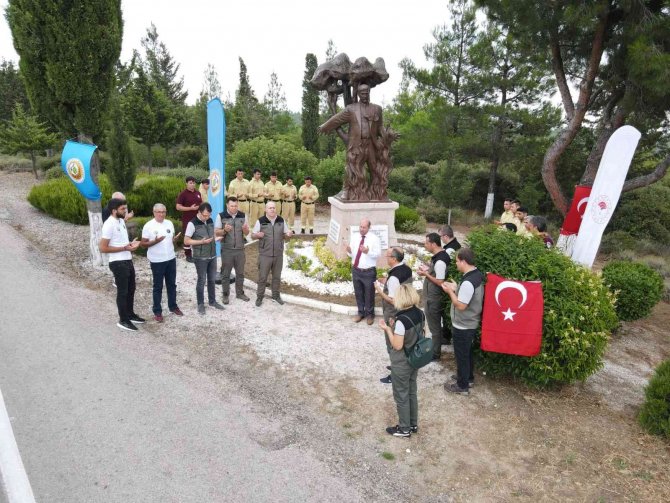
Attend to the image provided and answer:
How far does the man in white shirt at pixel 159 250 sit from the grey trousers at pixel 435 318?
381 centimetres

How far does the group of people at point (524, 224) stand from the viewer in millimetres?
6555

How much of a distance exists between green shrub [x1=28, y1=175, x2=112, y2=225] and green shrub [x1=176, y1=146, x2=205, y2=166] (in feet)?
50.8

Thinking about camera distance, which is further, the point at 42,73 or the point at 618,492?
the point at 42,73

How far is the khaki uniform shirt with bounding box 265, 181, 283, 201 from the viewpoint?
11.7 meters

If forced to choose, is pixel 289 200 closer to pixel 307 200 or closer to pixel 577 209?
pixel 307 200

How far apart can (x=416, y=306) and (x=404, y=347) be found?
15.3 inches

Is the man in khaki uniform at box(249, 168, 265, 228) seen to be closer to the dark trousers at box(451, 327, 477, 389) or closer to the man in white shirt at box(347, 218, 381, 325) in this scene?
the man in white shirt at box(347, 218, 381, 325)

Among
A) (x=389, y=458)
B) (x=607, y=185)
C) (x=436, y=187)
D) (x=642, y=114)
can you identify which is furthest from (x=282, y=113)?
(x=389, y=458)

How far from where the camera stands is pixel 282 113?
4278cm

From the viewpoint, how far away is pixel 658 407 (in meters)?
4.35

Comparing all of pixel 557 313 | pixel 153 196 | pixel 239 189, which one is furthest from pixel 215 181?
pixel 557 313

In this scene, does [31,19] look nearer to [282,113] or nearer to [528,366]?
[528,366]

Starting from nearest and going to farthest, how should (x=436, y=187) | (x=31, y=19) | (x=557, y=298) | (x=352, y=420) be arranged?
(x=352, y=420) < (x=557, y=298) < (x=31, y=19) < (x=436, y=187)

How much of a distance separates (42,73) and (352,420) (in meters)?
8.82
